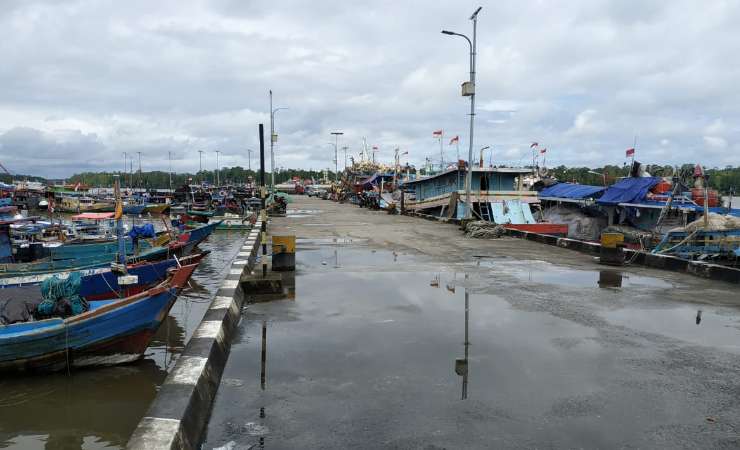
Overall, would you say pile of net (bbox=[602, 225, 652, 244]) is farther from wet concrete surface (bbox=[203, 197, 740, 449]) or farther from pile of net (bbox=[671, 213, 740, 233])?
wet concrete surface (bbox=[203, 197, 740, 449])

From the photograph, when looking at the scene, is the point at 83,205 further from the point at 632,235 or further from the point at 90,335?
the point at 90,335

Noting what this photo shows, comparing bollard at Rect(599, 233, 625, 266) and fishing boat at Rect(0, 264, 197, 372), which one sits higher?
bollard at Rect(599, 233, 625, 266)

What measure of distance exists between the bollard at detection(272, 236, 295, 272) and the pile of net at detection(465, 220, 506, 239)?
924cm

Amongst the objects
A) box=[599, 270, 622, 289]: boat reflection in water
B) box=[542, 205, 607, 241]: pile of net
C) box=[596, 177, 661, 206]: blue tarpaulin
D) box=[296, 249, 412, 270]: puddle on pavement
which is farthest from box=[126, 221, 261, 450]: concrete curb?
box=[542, 205, 607, 241]: pile of net

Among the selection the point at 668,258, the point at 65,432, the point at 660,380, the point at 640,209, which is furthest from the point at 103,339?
the point at 640,209

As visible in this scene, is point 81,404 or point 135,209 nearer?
point 81,404

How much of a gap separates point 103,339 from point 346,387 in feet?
13.6

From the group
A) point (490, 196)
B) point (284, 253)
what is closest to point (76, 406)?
point (284, 253)

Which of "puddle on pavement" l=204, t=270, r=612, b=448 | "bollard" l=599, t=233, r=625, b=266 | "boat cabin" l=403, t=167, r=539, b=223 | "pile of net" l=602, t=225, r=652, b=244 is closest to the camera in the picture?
"puddle on pavement" l=204, t=270, r=612, b=448

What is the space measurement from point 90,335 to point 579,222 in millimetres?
28278

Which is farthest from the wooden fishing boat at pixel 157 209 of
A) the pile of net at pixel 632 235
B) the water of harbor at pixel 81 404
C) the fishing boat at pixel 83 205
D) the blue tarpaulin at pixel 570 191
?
the water of harbor at pixel 81 404

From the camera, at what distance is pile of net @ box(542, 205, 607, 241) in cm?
2886

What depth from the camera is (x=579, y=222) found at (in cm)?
2978

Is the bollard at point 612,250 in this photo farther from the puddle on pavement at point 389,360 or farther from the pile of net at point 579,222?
the pile of net at point 579,222
